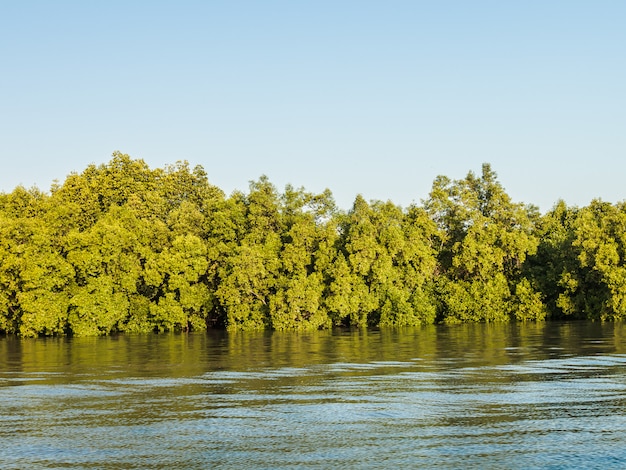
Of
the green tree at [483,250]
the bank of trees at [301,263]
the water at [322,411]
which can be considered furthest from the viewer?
the green tree at [483,250]

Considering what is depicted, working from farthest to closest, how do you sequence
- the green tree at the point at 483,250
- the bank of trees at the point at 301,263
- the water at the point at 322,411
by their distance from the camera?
the green tree at the point at 483,250 → the bank of trees at the point at 301,263 → the water at the point at 322,411

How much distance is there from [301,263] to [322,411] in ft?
189

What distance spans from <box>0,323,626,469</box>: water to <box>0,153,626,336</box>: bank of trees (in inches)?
1387

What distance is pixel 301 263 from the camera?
7931 centimetres

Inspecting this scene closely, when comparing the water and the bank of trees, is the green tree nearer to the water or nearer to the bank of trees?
the bank of trees

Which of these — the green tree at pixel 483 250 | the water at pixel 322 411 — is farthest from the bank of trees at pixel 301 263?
the water at pixel 322 411

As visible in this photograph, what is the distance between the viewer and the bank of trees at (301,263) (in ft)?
245

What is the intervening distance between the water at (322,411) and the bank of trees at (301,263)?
3524 centimetres


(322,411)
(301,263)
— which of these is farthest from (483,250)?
(322,411)

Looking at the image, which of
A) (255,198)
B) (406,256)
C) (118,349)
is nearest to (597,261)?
(406,256)

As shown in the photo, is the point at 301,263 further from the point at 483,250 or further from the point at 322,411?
the point at 322,411

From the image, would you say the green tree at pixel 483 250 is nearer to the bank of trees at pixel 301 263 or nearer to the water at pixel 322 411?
the bank of trees at pixel 301 263

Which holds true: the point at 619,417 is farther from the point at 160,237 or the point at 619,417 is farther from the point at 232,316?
the point at 160,237

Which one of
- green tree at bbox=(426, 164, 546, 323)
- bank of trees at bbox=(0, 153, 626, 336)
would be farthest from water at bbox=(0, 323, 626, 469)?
green tree at bbox=(426, 164, 546, 323)
